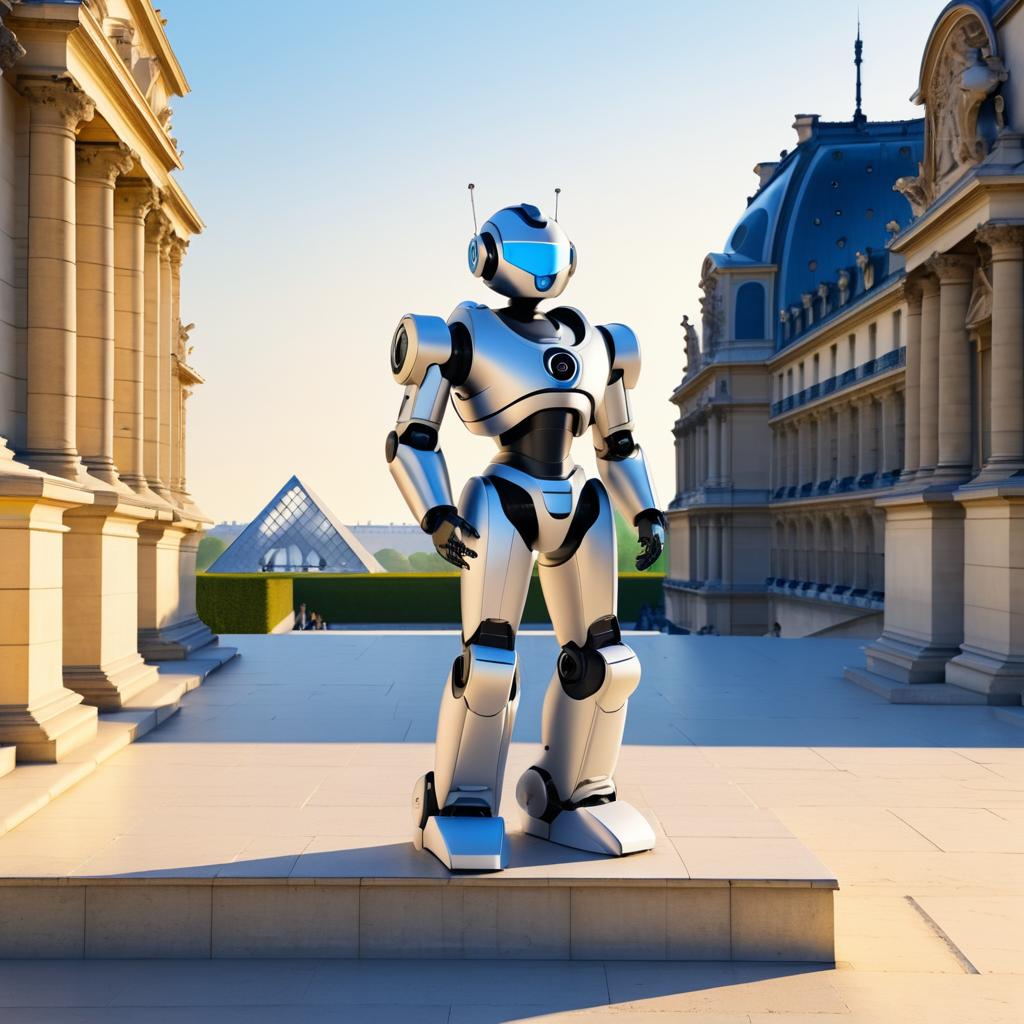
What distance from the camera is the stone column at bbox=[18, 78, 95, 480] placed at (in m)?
11.0

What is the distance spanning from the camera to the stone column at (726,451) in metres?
62.4

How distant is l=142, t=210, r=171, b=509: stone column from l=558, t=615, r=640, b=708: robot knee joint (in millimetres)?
10469

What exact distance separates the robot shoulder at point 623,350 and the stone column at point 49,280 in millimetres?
5909

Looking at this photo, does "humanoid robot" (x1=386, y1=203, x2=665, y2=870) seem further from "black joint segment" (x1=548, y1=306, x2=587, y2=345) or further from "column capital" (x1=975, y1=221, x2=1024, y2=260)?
"column capital" (x1=975, y1=221, x2=1024, y2=260)

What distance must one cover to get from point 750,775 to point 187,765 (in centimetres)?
447

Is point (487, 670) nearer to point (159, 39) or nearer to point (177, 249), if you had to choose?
point (159, 39)

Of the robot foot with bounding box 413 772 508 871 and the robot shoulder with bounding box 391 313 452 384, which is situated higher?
the robot shoulder with bounding box 391 313 452 384

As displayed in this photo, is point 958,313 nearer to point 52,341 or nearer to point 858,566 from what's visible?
point 52,341

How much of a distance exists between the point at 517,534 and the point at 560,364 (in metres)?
0.97

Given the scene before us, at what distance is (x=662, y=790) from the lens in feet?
27.5

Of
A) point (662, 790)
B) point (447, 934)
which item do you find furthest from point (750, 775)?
point (447, 934)

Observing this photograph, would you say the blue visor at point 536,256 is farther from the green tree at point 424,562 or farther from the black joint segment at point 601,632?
the green tree at point 424,562

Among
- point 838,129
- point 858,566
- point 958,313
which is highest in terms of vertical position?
point 838,129

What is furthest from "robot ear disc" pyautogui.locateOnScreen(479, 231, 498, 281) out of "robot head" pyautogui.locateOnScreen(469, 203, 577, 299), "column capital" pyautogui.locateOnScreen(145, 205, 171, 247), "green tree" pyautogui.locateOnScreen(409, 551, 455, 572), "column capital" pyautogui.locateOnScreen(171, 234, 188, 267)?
"green tree" pyautogui.locateOnScreen(409, 551, 455, 572)
